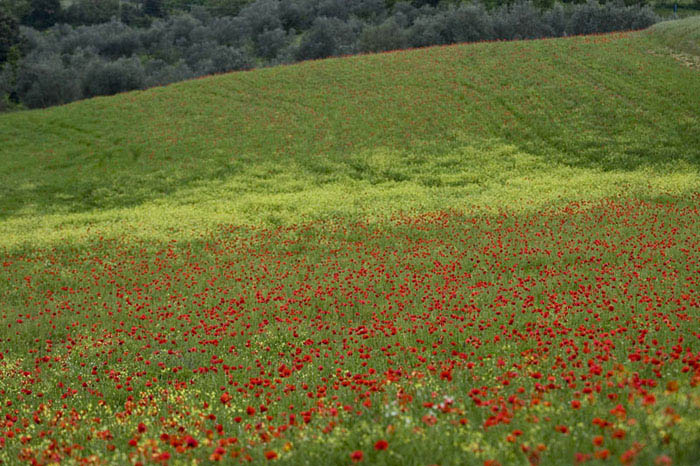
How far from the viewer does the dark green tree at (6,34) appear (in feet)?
234

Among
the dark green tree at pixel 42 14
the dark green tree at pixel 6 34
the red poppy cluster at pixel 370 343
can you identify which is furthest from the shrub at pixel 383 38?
the dark green tree at pixel 42 14

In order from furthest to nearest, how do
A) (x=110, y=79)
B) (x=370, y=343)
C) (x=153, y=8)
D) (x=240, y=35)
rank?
(x=153, y=8) → (x=240, y=35) → (x=110, y=79) → (x=370, y=343)

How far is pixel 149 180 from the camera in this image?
3334 cm

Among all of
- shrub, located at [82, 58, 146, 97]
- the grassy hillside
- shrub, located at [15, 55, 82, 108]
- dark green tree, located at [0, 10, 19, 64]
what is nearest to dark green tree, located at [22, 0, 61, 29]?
dark green tree, located at [0, 10, 19, 64]

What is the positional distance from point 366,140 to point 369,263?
69.0 ft

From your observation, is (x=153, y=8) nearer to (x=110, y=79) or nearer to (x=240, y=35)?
(x=240, y=35)

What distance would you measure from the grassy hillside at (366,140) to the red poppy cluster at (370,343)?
4.93m

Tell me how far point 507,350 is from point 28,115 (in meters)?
47.6

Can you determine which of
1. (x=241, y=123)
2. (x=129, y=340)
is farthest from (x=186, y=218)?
(x=241, y=123)

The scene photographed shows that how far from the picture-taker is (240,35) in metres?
97.2

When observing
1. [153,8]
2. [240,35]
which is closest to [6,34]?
[240,35]

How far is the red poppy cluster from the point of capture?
18.4ft

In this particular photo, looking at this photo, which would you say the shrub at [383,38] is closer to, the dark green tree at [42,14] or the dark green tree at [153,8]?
the dark green tree at [153,8]

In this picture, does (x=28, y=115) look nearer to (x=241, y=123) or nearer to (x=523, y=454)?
(x=241, y=123)
